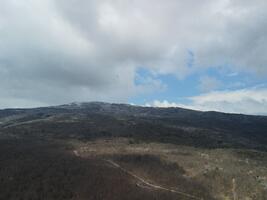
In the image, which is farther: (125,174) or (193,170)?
(193,170)

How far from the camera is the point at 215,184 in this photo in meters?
77.9

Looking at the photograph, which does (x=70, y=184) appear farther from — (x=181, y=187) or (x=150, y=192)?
(x=181, y=187)

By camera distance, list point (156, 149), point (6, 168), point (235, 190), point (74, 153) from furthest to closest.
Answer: point (156, 149)
point (74, 153)
point (6, 168)
point (235, 190)

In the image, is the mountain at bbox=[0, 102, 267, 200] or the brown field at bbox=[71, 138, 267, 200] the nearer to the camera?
the mountain at bbox=[0, 102, 267, 200]

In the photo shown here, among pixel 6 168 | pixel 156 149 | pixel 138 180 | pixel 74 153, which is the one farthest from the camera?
pixel 156 149

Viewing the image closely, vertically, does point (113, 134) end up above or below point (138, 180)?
above

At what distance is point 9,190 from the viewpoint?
73062 mm

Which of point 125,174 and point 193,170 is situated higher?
point 193,170

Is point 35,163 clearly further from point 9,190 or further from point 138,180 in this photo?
point 138,180

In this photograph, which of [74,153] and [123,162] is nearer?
[123,162]

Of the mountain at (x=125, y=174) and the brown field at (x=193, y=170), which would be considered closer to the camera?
the mountain at (x=125, y=174)

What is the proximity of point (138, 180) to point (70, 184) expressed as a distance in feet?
46.7

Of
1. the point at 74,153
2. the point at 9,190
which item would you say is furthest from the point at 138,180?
the point at 74,153

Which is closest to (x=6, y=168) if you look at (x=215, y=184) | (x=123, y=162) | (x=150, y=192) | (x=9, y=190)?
(x=9, y=190)
